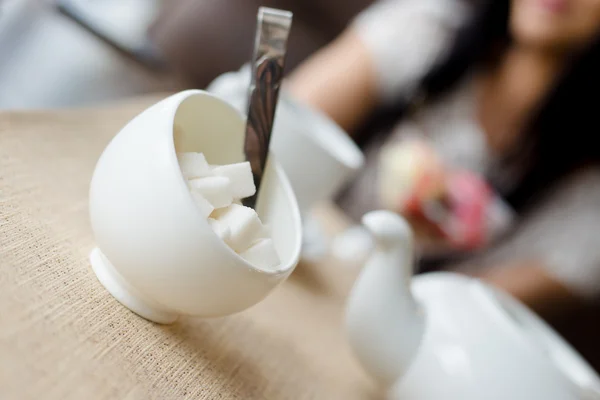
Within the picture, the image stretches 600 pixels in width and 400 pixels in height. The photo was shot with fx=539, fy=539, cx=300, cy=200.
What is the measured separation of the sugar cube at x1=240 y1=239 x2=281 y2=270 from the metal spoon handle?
0.26 feet

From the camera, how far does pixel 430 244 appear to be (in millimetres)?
1177

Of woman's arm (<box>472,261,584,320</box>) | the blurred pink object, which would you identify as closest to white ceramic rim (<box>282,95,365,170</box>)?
the blurred pink object

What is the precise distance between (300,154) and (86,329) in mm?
326

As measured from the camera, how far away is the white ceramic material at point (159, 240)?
293 mm

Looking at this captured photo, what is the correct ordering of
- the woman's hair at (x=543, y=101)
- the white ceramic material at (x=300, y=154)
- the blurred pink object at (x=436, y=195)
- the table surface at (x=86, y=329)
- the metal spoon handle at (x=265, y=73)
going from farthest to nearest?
the woman's hair at (x=543, y=101)
the blurred pink object at (x=436, y=195)
the white ceramic material at (x=300, y=154)
the metal spoon handle at (x=265, y=73)
the table surface at (x=86, y=329)

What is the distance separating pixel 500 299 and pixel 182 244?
38 cm

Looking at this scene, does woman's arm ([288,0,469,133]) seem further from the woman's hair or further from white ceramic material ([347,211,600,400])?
white ceramic material ([347,211,600,400])

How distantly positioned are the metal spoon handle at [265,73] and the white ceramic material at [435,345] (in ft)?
→ 0.43

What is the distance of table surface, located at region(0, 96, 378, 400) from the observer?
0.27 m

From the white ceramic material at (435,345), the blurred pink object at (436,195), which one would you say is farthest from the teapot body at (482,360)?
the blurred pink object at (436,195)

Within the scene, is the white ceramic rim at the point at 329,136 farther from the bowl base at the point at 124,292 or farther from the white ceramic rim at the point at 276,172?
the bowl base at the point at 124,292

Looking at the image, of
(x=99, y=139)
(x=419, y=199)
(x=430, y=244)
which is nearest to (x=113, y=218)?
(x=99, y=139)

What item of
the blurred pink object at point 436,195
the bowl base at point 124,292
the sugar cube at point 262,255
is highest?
the sugar cube at point 262,255

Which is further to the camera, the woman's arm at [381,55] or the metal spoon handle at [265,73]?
the woman's arm at [381,55]
